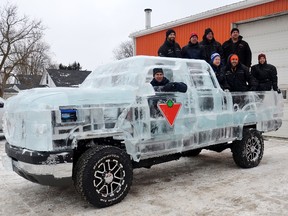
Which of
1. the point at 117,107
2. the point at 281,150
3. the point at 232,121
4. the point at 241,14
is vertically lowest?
the point at 281,150

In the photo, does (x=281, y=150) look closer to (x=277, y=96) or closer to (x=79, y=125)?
(x=277, y=96)

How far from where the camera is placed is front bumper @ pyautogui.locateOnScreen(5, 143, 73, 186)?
3826mm

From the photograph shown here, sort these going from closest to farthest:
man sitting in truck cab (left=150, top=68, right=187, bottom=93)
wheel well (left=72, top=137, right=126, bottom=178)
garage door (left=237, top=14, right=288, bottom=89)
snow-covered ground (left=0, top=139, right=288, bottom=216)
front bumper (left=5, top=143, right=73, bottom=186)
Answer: front bumper (left=5, top=143, right=73, bottom=186)
snow-covered ground (left=0, top=139, right=288, bottom=216)
wheel well (left=72, top=137, right=126, bottom=178)
man sitting in truck cab (left=150, top=68, right=187, bottom=93)
garage door (left=237, top=14, right=288, bottom=89)

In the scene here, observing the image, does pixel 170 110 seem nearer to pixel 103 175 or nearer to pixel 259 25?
pixel 103 175

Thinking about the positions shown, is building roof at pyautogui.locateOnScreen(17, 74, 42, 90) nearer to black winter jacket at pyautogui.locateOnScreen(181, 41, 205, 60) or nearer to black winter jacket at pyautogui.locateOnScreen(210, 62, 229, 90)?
black winter jacket at pyautogui.locateOnScreen(181, 41, 205, 60)

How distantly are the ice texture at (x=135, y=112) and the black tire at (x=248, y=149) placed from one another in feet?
0.56

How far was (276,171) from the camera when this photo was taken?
6.04 m

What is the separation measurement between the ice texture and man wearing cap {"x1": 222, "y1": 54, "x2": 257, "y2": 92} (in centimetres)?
18

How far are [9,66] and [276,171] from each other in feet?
132

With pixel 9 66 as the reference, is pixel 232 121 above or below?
below

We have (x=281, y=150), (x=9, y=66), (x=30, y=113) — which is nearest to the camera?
(x=30, y=113)

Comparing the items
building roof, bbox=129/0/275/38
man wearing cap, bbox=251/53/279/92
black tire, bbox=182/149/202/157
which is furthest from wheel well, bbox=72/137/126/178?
building roof, bbox=129/0/275/38

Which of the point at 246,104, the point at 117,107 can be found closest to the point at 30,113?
the point at 117,107

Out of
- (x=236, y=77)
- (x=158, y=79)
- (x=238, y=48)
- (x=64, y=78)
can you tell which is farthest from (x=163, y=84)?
(x=64, y=78)
